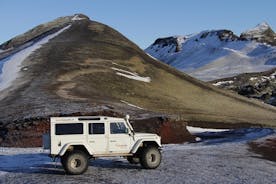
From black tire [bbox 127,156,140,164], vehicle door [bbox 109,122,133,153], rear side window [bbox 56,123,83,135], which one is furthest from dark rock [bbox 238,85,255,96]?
rear side window [bbox 56,123,83,135]

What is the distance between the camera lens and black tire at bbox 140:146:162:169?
78.4 feet

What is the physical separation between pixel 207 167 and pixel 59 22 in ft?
473

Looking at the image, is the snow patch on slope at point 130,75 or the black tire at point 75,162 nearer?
the black tire at point 75,162

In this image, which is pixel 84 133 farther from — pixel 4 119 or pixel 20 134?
pixel 4 119

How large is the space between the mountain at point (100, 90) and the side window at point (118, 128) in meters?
17.6

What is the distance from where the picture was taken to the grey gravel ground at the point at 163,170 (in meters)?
21.9

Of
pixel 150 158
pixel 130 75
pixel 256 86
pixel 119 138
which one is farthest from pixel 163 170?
pixel 256 86

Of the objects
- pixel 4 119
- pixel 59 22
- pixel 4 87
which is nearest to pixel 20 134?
pixel 4 119

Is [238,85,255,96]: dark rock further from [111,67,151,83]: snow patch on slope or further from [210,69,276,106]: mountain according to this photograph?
[111,67,151,83]: snow patch on slope

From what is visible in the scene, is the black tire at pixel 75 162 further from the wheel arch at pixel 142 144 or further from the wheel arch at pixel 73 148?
the wheel arch at pixel 142 144

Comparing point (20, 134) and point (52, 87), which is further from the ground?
point (52, 87)

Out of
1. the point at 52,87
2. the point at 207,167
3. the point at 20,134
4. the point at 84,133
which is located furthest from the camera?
the point at 52,87

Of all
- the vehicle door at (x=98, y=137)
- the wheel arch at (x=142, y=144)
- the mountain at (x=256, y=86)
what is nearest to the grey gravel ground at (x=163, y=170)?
the wheel arch at (x=142, y=144)

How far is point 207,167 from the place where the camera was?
2556 centimetres
